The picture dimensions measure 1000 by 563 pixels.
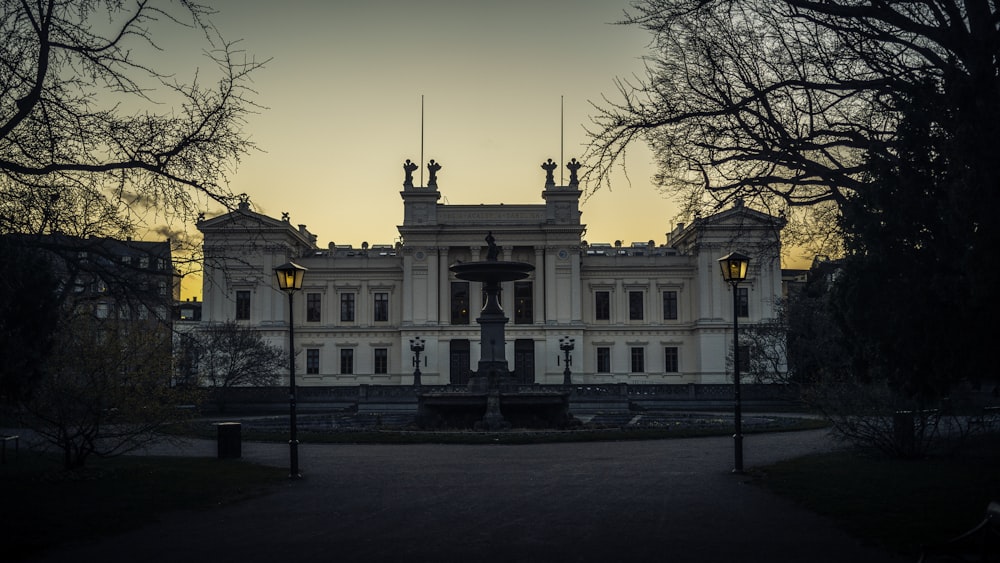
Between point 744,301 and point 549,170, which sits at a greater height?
point 549,170

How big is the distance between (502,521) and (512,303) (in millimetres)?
51912

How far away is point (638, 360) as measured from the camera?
63.1m

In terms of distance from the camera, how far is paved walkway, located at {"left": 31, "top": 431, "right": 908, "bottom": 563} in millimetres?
8539

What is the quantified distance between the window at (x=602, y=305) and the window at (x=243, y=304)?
24.3 meters

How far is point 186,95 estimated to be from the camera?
11898 millimetres

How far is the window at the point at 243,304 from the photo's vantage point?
202 feet

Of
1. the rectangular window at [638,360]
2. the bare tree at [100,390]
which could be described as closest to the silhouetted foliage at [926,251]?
the bare tree at [100,390]

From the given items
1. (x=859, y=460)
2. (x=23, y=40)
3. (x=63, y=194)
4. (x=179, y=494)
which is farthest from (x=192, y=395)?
(x=859, y=460)

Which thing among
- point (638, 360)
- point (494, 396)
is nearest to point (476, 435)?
point (494, 396)

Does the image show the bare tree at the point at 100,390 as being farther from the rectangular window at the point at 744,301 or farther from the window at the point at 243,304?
the rectangular window at the point at 744,301

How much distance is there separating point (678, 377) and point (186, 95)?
5415 cm

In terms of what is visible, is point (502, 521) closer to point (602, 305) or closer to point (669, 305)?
point (602, 305)

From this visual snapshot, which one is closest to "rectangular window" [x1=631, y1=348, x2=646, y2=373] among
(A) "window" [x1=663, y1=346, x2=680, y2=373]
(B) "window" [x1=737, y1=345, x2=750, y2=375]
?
(A) "window" [x1=663, y1=346, x2=680, y2=373]

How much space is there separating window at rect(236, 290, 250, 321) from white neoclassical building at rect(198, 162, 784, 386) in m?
0.07
